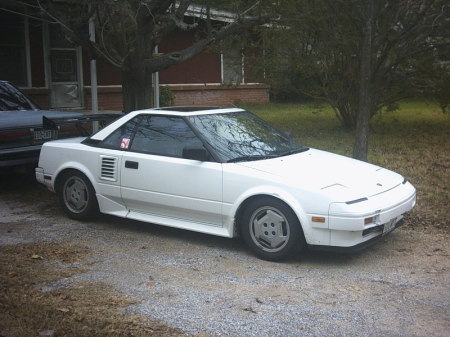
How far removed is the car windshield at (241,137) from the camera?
5676mm

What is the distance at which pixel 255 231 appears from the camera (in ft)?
17.2

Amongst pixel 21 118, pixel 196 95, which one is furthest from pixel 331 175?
pixel 196 95

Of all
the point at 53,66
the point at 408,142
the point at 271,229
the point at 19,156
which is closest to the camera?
the point at 271,229

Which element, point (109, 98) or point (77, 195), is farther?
point (109, 98)

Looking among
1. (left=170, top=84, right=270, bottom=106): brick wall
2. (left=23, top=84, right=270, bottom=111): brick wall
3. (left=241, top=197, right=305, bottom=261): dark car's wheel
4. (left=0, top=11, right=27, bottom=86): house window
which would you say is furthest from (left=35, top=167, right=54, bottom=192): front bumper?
(left=170, top=84, right=270, bottom=106): brick wall

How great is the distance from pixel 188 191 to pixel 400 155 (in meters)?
5.94

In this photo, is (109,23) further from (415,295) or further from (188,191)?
(415,295)

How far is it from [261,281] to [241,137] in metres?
1.83

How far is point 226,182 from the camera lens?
5.36 meters

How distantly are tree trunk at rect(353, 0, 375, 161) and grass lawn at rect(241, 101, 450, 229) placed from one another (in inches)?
38.9

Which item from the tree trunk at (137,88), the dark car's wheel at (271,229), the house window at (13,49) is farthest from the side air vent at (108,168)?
the house window at (13,49)

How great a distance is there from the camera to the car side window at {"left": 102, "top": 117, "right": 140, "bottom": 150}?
6.25 m

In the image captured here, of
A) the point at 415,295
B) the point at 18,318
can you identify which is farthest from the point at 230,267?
the point at 18,318

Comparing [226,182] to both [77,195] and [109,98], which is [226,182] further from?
[109,98]
